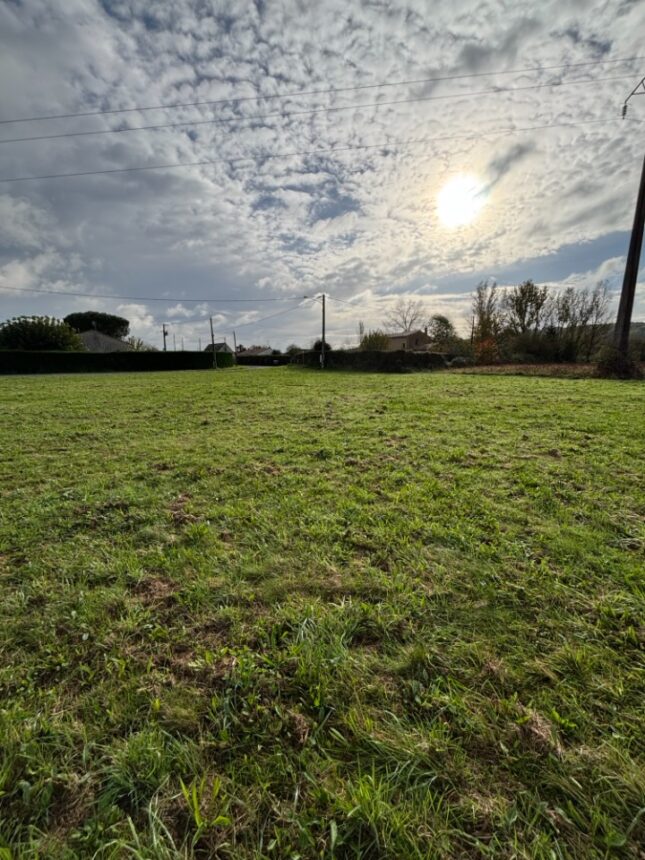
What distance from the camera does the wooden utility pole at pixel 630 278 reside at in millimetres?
14805

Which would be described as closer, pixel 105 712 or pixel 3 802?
pixel 3 802

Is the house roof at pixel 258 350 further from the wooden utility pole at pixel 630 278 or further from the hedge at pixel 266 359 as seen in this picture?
the wooden utility pole at pixel 630 278

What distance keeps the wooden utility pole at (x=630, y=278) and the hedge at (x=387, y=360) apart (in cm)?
909

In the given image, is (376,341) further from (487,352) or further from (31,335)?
(31,335)

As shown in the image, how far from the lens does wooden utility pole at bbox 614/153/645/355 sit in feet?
48.6

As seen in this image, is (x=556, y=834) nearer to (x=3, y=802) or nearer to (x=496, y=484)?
(x=3, y=802)

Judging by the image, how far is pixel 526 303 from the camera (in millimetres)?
31078

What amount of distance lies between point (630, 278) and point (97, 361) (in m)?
37.0

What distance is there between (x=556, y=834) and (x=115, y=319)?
71.7 m

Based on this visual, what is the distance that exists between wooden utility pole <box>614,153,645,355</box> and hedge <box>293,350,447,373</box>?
9.08 metres

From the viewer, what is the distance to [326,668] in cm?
157

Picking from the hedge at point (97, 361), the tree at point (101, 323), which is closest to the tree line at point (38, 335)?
the hedge at point (97, 361)

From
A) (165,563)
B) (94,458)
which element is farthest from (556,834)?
(94,458)

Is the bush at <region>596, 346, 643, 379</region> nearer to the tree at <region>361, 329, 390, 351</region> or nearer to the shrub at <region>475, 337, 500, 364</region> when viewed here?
the shrub at <region>475, 337, 500, 364</region>
